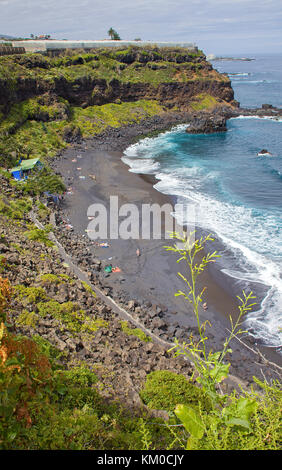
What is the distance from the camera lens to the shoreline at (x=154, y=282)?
15039mm

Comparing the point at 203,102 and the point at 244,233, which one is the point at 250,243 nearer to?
the point at 244,233

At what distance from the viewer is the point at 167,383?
10.1 metres

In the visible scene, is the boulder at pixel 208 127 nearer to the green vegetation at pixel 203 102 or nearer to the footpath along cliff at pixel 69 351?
the green vegetation at pixel 203 102

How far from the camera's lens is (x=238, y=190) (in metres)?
33.8

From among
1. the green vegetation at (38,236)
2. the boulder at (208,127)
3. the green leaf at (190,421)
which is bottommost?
the green vegetation at (38,236)

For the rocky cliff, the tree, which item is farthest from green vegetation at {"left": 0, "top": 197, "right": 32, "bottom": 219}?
the tree

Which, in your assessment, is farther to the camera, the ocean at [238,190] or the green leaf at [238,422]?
the ocean at [238,190]

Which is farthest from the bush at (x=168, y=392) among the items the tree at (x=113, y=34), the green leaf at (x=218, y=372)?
the tree at (x=113, y=34)

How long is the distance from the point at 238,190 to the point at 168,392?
2782 centimetres

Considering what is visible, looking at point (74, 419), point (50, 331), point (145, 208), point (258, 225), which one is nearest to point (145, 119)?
point (145, 208)

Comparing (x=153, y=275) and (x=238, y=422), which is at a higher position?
(x=238, y=422)

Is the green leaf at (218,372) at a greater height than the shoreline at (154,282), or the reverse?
the green leaf at (218,372)

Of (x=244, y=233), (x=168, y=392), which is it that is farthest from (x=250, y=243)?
(x=168, y=392)

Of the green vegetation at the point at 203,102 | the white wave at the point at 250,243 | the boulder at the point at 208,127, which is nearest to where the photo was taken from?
the white wave at the point at 250,243
